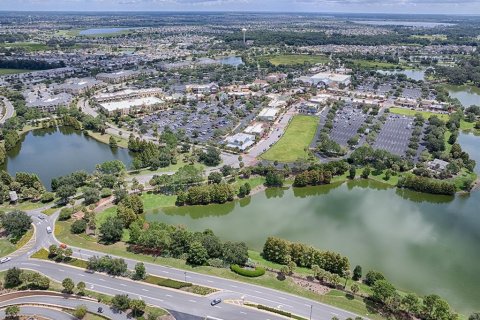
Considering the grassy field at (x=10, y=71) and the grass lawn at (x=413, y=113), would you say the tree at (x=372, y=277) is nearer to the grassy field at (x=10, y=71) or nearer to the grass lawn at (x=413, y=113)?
the grass lawn at (x=413, y=113)

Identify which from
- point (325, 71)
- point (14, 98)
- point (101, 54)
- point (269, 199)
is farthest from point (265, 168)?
point (101, 54)

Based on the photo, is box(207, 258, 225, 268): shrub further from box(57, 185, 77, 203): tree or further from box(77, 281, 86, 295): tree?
box(57, 185, 77, 203): tree

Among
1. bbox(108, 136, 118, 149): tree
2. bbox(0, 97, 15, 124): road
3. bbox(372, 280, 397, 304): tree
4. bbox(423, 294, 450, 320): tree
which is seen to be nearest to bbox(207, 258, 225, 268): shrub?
bbox(372, 280, 397, 304): tree

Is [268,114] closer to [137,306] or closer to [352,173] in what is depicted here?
[352,173]

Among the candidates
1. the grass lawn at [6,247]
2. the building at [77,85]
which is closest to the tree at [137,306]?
the grass lawn at [6,247]

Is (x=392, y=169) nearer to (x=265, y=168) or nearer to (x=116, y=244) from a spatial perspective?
(x=265, y=168)

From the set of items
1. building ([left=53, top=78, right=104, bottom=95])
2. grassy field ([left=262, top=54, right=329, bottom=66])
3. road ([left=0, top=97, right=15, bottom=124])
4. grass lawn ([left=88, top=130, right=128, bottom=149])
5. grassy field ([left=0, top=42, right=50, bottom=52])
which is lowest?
grass lawn ([left=88, top=130, right=128, bottom=149])
